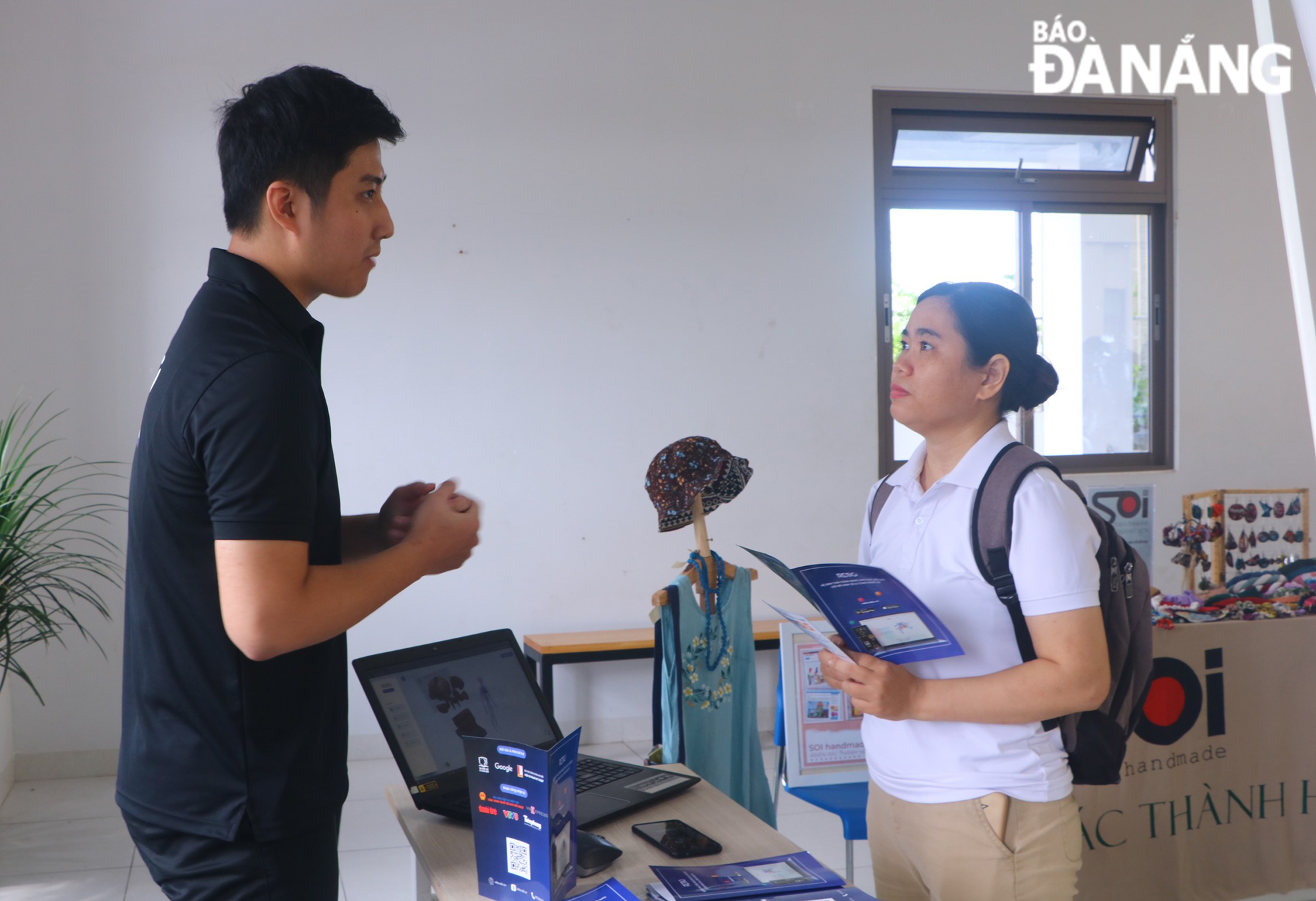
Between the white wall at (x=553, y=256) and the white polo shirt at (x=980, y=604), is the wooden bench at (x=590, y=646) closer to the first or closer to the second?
the white wall at (x=553, y=256)

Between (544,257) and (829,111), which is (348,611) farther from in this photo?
(829,111)

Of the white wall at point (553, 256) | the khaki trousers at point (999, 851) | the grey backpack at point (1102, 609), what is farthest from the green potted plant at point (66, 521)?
the grey backpack at point (1102, 609)

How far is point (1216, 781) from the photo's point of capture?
9.62ft

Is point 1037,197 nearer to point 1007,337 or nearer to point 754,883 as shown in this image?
point 1007,337

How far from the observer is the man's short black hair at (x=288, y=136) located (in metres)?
1.21

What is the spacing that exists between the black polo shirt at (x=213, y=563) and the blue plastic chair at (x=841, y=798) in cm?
162

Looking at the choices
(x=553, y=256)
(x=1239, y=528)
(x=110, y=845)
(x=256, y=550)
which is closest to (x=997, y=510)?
(x=256, y=550)

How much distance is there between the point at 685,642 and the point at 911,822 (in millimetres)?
967

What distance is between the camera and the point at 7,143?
4.08 m

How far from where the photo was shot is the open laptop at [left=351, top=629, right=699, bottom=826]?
60.3 inches

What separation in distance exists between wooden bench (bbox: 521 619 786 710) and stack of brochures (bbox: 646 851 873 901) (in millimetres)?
2809

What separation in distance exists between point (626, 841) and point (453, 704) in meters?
Result: 0.34

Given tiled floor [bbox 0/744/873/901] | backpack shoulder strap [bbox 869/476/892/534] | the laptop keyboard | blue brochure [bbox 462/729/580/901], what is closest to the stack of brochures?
blue brochure [bbox 462/729/580/901]

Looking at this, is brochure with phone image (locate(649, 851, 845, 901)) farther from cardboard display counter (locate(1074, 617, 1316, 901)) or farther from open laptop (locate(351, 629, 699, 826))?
cardboard display counter (locate(1074, 617, 1316, 901))
